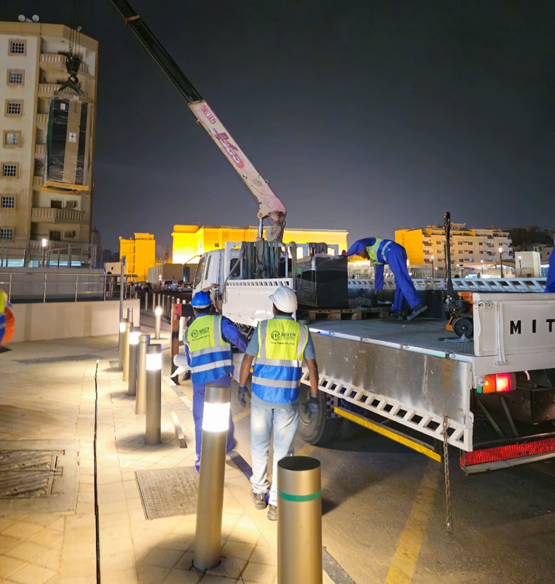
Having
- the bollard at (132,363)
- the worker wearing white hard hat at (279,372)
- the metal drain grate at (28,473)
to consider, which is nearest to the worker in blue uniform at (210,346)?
the worker wearing white hard hat at (279,372)

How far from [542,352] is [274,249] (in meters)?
6.20

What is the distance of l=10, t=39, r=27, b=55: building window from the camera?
33.3 meters

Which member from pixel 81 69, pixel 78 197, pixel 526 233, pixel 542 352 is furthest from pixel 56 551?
pixel 526 233

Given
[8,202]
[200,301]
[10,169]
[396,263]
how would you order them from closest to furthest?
[200,301], [396,263], [8,202], [10,169]

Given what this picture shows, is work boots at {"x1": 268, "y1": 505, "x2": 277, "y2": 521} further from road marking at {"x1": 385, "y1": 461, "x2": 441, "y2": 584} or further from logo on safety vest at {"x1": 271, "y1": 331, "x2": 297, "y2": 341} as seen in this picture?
logo on safety vest at {"x1": 271, "y1": 331, "x2": 297, "y2": 341}

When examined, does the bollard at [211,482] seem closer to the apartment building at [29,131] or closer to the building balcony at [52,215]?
the apartment building at [29,131]

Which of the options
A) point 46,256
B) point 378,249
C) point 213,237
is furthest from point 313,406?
point 213,237

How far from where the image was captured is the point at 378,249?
27.6ft

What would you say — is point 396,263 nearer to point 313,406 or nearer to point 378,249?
point 378,249

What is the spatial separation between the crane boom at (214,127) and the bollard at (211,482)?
11.5 m

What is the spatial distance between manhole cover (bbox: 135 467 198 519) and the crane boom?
1035 centimetres

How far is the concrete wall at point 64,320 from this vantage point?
1524 cm

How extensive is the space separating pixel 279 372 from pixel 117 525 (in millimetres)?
1862

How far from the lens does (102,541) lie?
3.32 m
